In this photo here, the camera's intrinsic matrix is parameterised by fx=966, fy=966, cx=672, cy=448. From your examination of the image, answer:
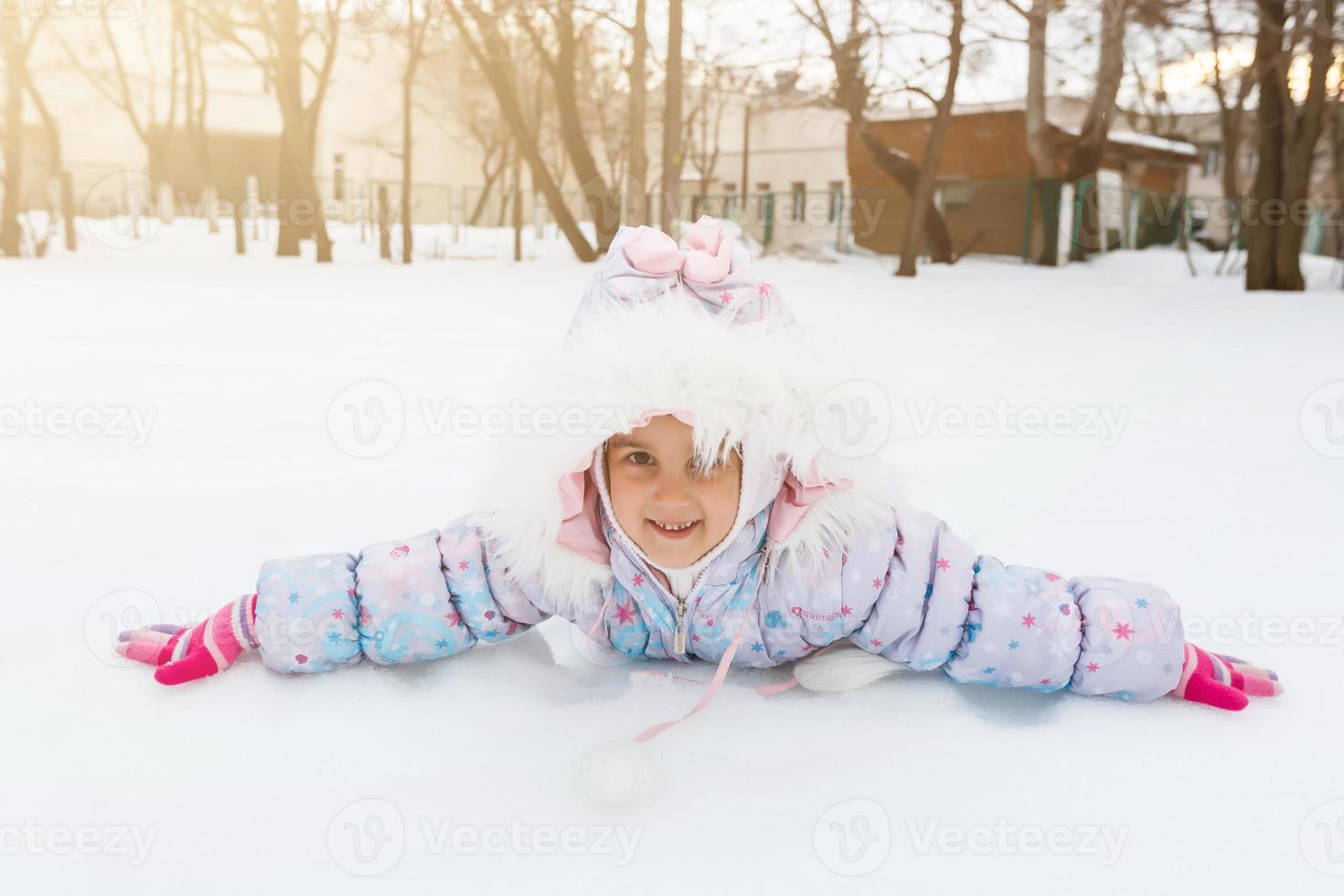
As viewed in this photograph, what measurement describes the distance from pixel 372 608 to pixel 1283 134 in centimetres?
929

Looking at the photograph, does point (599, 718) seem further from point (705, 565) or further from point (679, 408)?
point (679, 408)

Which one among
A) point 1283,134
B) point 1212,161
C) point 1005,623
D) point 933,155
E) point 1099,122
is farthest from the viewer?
point 1212,161

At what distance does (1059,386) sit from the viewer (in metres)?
4.25

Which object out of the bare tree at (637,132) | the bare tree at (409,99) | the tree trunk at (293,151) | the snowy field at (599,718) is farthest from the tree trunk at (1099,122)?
the snowy field at (599,718)

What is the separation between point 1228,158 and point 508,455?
1624 centimetres

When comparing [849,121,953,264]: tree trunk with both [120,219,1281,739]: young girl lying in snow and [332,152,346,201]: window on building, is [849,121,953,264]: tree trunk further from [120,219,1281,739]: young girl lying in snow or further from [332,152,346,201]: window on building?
[332,152,346,201]: window on building

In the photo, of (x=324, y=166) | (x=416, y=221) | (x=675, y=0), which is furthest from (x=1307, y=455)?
(x=324, y=166)

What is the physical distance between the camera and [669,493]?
130cm

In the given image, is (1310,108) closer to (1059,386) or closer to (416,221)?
(1059,386)

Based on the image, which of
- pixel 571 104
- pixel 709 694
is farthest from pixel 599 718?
pixel 571 104

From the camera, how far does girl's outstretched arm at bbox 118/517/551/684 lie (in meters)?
1.47

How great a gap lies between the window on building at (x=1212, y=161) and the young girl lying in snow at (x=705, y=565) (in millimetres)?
28250

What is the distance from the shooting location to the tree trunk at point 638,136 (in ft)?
34.9

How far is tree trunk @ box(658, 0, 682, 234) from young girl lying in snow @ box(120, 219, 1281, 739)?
28.3 ft
